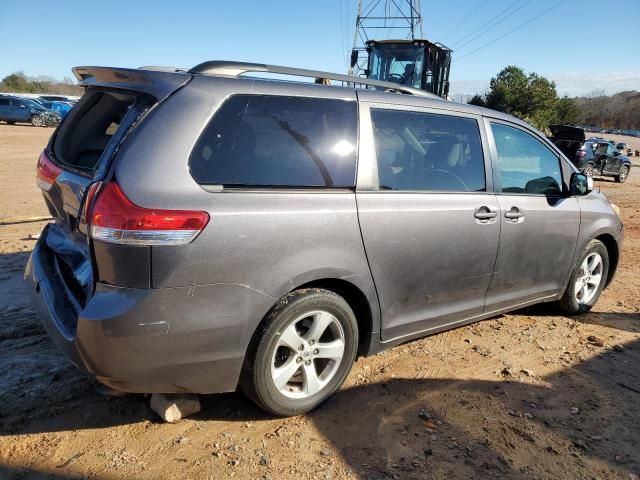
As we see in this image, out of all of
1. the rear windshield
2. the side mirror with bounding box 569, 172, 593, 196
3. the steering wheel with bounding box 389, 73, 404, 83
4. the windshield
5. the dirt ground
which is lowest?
the dirt ground

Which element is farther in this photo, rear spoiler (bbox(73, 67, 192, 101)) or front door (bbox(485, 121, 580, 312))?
front door (bbox(485, 121, 580, 312))

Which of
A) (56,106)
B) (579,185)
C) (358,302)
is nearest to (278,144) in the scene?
(358,302)

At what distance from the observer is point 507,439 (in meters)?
2.85

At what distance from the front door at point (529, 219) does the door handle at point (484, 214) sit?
118mm

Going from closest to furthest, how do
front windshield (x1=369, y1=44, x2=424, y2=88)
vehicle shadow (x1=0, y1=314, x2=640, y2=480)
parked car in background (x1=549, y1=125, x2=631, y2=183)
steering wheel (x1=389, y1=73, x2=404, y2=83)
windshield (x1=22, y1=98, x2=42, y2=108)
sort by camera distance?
vehicle shadow (x1=0, y1=314, x2=640, y2=480)
front windshield (x1=369, y1=44, x2=424, y2=88)
steering wheel (x1=389, y1=73, x2=404, y2=83)
parked car in background (x1=549, y1=125, x2=631, y2=183)
windshield (x1=22, y1=98, x2=42, y2=108)

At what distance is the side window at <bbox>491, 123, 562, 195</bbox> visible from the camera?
3.88m

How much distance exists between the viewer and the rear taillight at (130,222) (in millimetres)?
2250

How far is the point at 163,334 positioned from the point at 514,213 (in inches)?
104

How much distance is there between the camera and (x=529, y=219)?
3.89 meters

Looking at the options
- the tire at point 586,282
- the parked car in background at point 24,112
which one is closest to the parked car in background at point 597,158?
the tire at point 586,282

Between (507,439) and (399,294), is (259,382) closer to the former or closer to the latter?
(399,294)

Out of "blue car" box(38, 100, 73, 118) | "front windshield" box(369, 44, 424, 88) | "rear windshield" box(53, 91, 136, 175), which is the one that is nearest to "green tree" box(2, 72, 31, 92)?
"blue car" box(38, 100, 73, 118)

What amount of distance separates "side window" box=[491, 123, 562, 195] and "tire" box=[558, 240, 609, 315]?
2.52 ft

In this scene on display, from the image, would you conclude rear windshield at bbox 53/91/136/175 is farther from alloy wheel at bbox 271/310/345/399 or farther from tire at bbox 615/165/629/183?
tire at bbox 615/165/629/183
